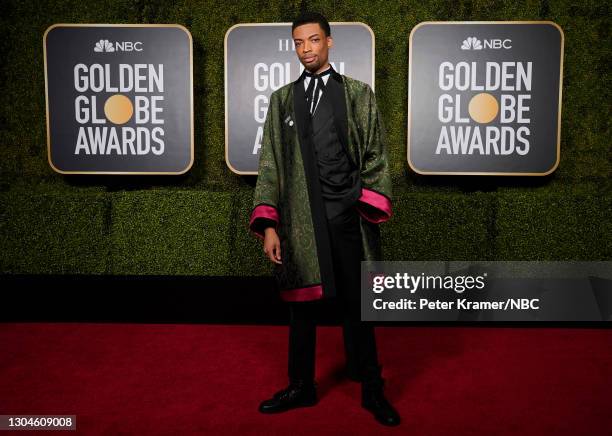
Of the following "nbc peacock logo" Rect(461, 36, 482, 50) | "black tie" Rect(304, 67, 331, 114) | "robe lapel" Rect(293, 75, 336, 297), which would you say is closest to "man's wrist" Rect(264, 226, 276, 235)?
"robe lapel" Rect(293, 75, 336, 297)

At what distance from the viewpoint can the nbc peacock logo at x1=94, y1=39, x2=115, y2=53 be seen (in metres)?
3.09

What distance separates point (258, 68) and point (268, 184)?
1398 mm

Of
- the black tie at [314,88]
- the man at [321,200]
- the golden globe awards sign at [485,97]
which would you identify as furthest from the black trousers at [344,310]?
the golden globe awards sign at [485,97]

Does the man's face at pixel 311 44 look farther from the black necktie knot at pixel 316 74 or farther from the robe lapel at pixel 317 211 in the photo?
the robe lapel at pixel 317 211

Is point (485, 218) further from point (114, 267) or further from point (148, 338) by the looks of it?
point (114, 267)

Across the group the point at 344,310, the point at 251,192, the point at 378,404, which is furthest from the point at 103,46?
the point at 378,404

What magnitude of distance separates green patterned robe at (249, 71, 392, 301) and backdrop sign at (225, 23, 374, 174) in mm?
1144

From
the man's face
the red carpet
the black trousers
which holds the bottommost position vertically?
the red carpet

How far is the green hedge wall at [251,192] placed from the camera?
118 inches

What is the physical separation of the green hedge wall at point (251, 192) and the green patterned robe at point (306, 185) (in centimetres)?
116

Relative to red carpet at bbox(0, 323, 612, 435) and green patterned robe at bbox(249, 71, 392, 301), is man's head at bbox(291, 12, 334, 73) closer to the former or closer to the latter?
green patterned robe at bbox(249, 71, 392, 301)

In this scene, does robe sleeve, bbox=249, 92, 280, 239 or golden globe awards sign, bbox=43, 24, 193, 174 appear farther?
→ golden globe awards sign, bbox=43, 24, 193, 174

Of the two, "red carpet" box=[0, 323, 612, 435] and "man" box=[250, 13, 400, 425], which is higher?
"man" box=[250, 13, 400, 425]

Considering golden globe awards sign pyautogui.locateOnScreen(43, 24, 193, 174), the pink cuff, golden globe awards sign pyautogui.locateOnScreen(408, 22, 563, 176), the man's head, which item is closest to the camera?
the man's head
